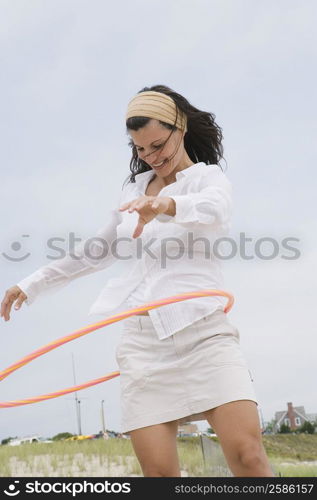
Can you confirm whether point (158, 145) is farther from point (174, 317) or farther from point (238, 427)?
point (238, 427)

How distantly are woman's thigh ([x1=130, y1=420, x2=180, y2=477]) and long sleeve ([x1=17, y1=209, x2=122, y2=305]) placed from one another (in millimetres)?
1055

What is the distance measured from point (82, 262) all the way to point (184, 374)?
104cm

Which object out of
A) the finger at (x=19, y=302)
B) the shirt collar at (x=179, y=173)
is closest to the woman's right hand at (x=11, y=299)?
the finger at (x=19, y=302)

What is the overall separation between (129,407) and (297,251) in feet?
4.78

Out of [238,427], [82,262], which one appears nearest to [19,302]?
[82,262]

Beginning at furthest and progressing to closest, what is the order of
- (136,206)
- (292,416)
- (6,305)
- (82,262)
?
(292,416) → (82,262) → (6,305) → (136,206)

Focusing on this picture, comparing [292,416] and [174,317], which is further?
[292,416]

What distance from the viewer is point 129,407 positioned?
3.38 meters

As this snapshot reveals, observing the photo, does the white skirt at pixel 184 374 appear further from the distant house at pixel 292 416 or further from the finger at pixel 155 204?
the distant house at pixel 292 416

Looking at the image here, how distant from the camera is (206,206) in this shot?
3252 mm

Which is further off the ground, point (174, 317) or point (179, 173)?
point (179, 173)

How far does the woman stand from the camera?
10.3 feet
